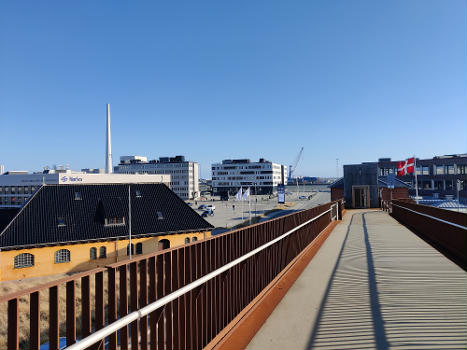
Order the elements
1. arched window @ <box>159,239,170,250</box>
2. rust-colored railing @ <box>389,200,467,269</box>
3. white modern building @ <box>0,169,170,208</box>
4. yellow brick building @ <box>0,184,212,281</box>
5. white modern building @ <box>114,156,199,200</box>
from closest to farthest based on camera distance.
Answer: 1. rust-colored railing @ <box>389,200,467,269</box>
2. yellow brick building @ <box>0,184,212,281</box>
3. arched window @ <box>159,239,170,250</box>
4. white modern building @ <box>0,169,170,208</box>
5. white modern building @ <box>114,156,199,200</box>

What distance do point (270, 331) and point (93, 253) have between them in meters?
32.8

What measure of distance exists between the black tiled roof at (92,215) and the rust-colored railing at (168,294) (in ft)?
103

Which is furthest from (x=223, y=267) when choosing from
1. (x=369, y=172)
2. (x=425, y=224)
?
(x=369, y=172)

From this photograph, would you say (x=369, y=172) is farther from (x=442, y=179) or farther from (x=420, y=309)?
(x=442, y=179)

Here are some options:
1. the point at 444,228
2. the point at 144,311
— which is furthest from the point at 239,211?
the point at 144,311

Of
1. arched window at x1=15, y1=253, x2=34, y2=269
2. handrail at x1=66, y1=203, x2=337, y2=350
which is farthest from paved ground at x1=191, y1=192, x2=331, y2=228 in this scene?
handrail at x1=66, y1=203, x2=337, y2=350

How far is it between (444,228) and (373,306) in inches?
244

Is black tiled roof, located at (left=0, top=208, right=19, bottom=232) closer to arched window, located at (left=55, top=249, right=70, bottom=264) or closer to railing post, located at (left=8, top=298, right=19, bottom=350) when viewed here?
arched window, located at (left=55, top=249, right=70, bottom=264)

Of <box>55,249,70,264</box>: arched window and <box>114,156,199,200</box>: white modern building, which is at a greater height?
<box>114,156,199,200</box>: white modern building

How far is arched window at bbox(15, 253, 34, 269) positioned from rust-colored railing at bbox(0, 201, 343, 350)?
3065cm

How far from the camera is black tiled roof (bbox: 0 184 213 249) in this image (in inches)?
Result: 1245

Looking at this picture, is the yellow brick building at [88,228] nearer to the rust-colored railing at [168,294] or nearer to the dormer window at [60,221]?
the dormer window at [60,221]

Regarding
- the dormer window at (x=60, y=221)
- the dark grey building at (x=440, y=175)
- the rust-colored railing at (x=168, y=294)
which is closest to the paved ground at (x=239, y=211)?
the dark grey building at (x=440, y=175)

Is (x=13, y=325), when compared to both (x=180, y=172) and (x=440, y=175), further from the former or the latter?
(x=180, y=172)
